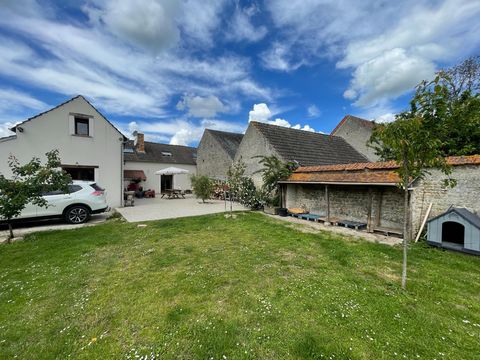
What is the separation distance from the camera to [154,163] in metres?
27.5

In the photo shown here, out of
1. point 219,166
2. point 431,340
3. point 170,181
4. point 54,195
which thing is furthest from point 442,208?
point 170,181

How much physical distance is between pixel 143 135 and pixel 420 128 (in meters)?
29.6

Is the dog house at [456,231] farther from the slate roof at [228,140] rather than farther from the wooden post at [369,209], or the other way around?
the slate roof at [228,140]

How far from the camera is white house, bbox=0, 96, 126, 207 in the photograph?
12234mm

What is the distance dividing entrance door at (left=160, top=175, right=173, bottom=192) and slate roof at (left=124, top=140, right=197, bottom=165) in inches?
78.4

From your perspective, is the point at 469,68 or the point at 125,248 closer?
the point at 125,248

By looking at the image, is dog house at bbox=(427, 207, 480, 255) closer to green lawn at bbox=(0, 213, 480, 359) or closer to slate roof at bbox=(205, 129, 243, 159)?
green lawn at bbox=(0, 213, 480, 359)

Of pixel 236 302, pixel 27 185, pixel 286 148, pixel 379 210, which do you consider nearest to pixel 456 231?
pixel 379 210

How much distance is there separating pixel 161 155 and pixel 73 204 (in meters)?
19.8

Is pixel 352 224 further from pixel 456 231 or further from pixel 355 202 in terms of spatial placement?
pixel 456 231

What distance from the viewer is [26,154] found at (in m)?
12.3

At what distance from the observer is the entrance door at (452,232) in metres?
7.11

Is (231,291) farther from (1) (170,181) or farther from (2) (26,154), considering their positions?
(1) (170,181)

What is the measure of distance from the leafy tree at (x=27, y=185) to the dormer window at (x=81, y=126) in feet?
19.0
